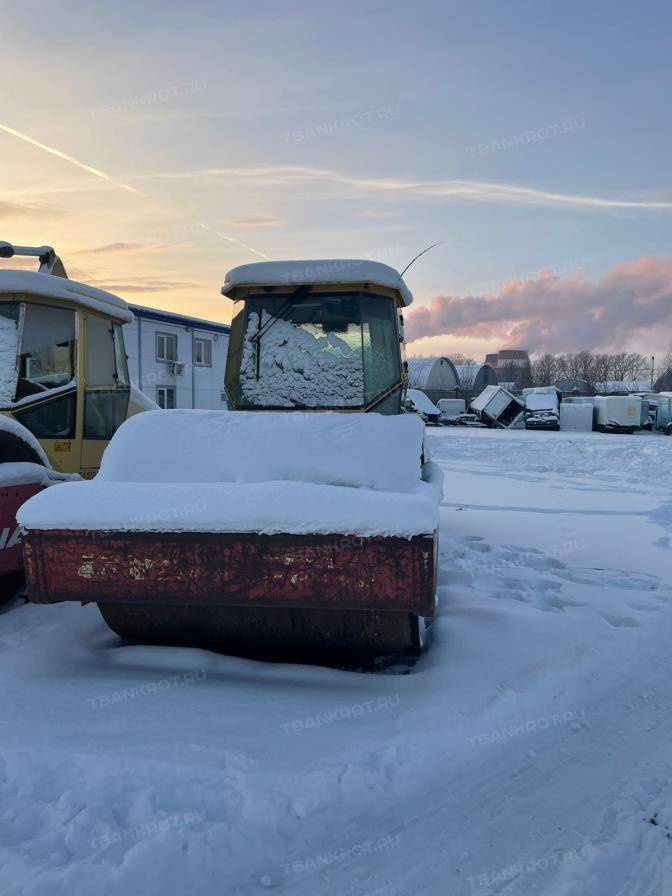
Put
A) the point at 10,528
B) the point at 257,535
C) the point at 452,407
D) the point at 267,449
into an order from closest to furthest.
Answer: the point at 257,535 → the point at 267,449 → the point at 10,528 → the point at 452,407

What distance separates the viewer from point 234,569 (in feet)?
9.63

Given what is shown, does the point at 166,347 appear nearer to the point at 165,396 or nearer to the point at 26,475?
the point at 165,396

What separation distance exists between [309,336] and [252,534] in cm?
230

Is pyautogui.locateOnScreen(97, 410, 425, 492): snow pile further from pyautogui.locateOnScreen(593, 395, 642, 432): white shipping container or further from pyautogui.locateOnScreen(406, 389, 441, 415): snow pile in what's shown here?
pyautogui.locateOnScreen(406, 389, 441, 415): snow pile

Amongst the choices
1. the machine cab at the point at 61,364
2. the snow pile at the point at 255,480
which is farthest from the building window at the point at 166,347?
the snow pile at the point at 255,480

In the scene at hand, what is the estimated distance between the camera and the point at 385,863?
2205 mm

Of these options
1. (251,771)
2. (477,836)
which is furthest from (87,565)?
(477,836)

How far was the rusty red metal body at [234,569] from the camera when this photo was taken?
9.34 ft

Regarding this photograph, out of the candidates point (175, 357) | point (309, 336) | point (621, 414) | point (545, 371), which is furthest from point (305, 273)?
point (545, 371)

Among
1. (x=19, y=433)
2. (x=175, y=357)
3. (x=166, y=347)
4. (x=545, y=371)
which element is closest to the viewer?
(x=19, y=433)

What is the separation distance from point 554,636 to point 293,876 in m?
2.32

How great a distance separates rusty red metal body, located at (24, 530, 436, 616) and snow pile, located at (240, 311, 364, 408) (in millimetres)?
1973

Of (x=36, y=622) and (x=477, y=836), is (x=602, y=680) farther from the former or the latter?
(x=36, y=622)

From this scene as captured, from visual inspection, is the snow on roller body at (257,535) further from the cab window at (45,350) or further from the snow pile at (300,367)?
the cab window at (45,350)
